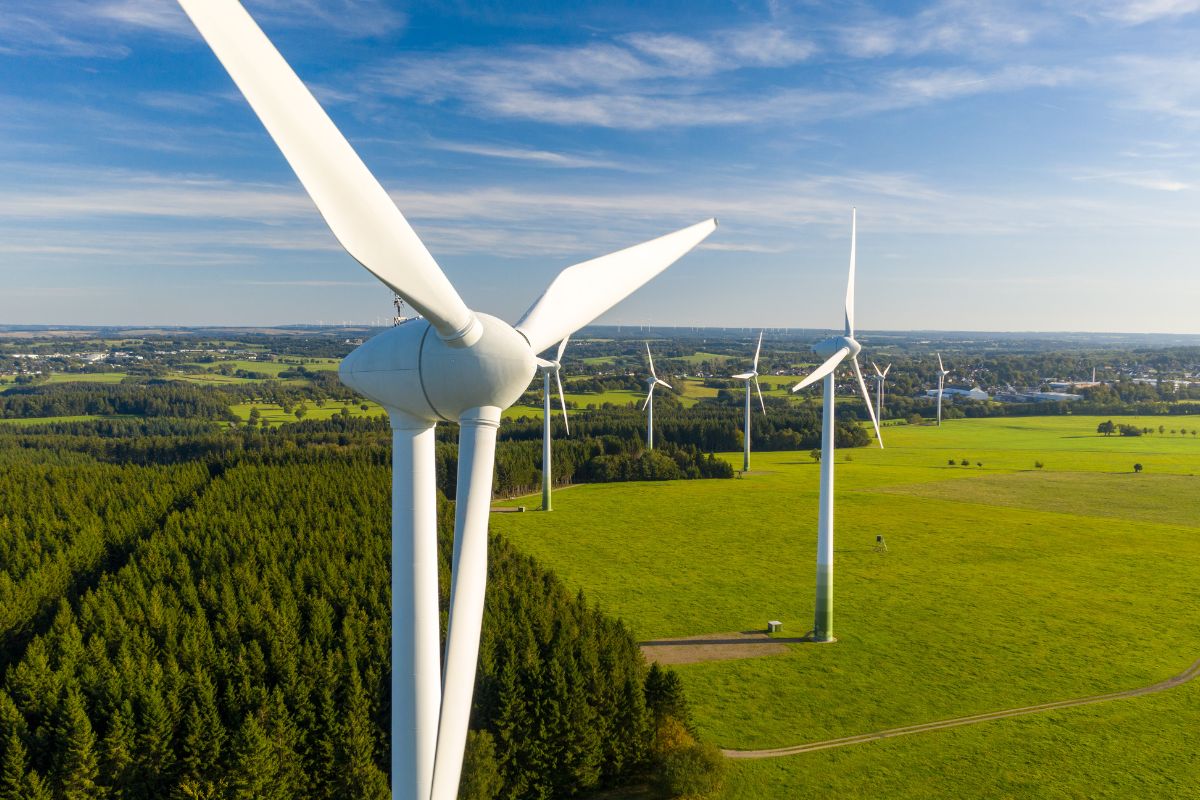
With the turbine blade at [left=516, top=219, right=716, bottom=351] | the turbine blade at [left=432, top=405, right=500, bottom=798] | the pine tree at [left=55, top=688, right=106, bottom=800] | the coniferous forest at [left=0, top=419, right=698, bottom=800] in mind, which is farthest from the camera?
the coniferous forest at [left=0, top=419, right=698, bottom=800]

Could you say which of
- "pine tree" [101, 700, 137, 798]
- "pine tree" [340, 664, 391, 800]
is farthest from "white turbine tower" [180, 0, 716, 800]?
"pine tree" [101, 700, 137, 798]

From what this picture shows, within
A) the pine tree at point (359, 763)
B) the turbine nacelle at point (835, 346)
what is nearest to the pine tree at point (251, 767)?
the pine tree at point (359, 763)

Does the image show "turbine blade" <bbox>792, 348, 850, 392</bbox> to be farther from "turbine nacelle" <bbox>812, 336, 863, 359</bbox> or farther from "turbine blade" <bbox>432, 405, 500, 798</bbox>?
"turbine blade" <bbox>432, 405, 500, 798</bbox>

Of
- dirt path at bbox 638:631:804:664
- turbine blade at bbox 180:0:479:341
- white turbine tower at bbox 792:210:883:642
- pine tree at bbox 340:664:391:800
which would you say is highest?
turbine blade at bbox 180:0:479:341

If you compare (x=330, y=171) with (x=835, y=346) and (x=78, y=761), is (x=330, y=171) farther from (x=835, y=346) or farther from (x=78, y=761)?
(x=835, y=346)

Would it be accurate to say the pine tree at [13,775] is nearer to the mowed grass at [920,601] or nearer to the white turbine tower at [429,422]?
the white turbine tower at [429,422]
